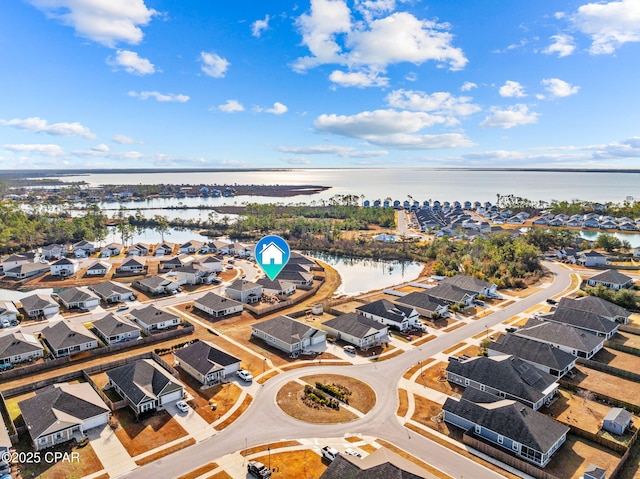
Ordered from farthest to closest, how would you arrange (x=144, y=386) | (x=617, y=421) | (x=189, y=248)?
1. (x=189, y=248)
2. (x=144, y=386)
3. (x=617, y=421)

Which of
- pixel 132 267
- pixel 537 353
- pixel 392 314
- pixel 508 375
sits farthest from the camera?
pixel 132 267

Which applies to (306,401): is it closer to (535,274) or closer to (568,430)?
(568,430)

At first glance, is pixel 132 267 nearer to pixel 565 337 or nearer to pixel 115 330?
pixel 115 330

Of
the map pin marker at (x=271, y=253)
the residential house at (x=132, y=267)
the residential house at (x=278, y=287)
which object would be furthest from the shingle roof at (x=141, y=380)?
the residential house at (x=132, y=267)

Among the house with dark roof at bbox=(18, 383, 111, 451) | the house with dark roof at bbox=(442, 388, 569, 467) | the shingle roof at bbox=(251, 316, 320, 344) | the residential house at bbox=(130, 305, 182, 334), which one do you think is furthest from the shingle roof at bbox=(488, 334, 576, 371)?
the residential house at bbox=(130, 305, 182, 334)

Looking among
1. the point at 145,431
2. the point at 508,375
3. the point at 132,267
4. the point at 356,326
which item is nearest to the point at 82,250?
the point at 132,267

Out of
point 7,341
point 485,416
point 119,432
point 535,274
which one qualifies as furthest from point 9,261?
point 535,274
